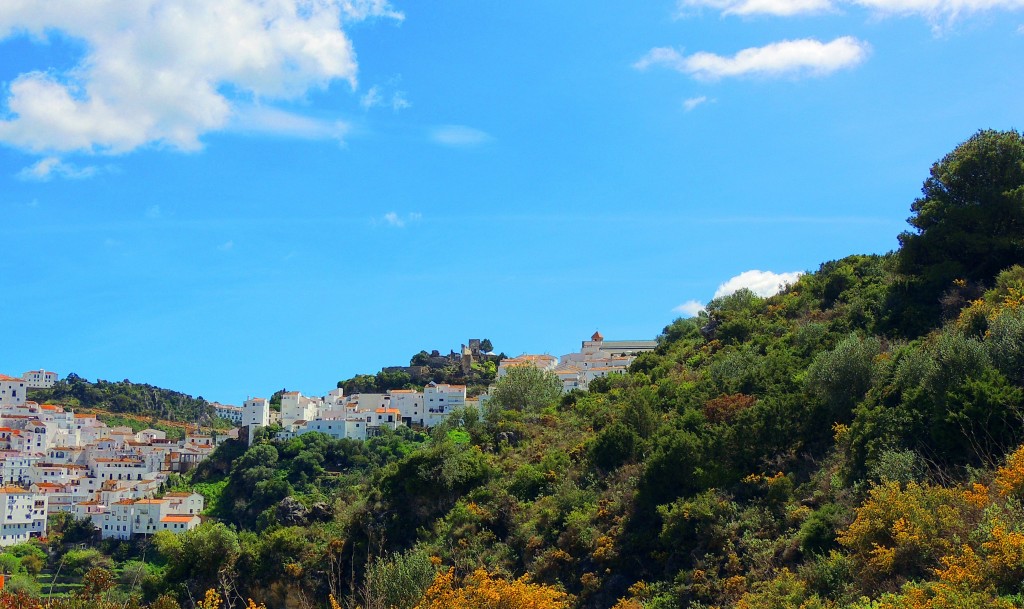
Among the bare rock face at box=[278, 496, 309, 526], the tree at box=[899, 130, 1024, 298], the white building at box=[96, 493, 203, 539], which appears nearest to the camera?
the tree at box=[899, 130, 1024, 298]

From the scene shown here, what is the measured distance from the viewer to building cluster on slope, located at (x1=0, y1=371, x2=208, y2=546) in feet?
258

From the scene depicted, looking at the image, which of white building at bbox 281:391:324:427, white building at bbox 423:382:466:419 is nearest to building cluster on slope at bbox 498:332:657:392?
white building at bbox 423:382:466:419

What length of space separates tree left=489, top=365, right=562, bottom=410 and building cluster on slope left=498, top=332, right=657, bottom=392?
2835cm

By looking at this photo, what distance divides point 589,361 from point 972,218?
62.0m

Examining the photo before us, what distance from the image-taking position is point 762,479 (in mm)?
24266

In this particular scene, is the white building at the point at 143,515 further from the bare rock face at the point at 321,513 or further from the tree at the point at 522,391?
the bare rock face at the point at 321,513

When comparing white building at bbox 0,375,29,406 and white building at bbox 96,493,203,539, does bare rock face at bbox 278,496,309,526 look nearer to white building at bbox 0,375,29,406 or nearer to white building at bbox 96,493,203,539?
white building at bbox 96,493,203,539

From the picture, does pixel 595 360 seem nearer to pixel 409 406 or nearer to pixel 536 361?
pixel 536 361

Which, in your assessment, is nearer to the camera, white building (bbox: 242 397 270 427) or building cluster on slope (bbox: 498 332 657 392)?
building cluster on slope (bbox: 498 332 657 392)

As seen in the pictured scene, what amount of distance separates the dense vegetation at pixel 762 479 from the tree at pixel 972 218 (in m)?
0.08

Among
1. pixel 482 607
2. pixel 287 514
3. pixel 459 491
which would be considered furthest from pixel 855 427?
pixel 287 514

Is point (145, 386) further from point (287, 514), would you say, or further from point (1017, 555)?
point (1017, 555)

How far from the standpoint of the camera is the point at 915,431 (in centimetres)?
2123

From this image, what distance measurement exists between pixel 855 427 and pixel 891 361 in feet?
10.4
